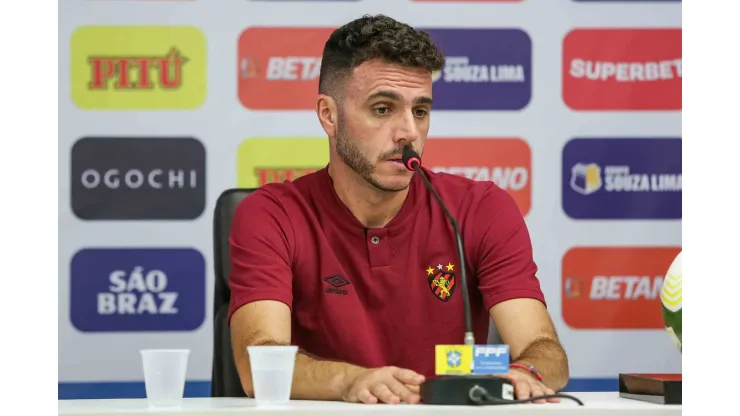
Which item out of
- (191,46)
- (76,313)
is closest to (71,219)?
(76,313)

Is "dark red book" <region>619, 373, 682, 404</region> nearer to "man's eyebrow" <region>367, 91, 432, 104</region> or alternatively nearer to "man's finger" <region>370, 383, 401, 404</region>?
"man's finger" <region>370, 383, 401, 404</region>

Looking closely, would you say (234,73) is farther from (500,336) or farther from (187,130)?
(500,336)

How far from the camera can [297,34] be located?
2848 mm

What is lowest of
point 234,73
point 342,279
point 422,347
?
point 422,347

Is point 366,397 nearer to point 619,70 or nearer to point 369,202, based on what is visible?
point 369,202

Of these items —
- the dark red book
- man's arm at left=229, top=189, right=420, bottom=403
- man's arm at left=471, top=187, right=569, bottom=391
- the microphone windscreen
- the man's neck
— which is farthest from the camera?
the man's neck

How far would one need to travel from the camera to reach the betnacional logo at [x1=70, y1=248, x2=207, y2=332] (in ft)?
9.14

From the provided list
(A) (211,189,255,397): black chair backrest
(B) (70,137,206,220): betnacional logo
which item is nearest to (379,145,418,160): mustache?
(A) (211,189,255,397): black chair backrest

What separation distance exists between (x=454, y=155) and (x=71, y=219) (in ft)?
3.63

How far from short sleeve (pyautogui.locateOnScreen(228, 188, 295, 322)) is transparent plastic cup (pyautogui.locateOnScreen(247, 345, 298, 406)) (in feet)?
1.72

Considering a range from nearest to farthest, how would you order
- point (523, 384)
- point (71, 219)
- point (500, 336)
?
point (523, 384) → point (500, 336) → point (71, 219)

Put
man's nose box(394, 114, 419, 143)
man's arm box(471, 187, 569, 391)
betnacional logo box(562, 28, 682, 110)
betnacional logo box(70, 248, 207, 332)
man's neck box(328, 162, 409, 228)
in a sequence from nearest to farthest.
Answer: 1. man's arm box(471, 187, 569, 391)
2. man's nose box(394, 114, 419, 143)
3. man's neck box(328, 162, 409, 228)
4. betnacional logo box(70, 248, 207, 332)
5. betnacional logo box(562, 28, 682, 110)

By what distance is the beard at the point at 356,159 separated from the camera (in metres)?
2.13

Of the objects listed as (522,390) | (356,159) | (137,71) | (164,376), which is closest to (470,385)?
(522,390)
